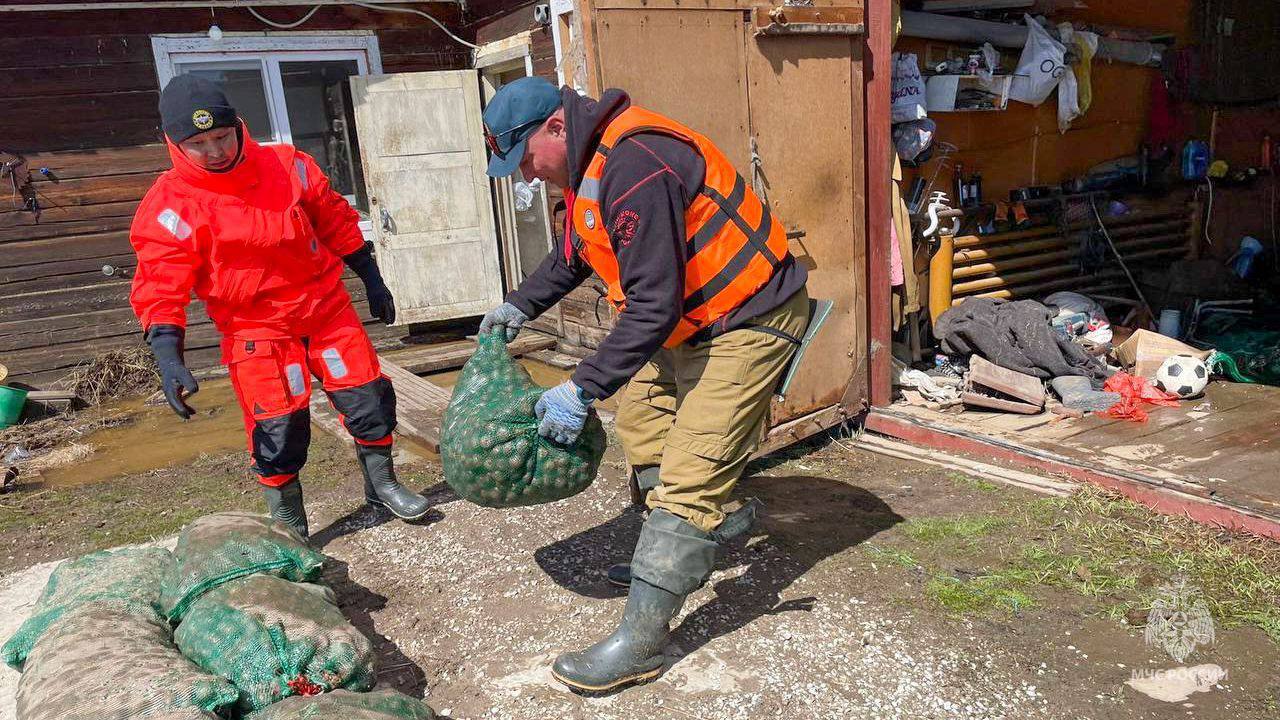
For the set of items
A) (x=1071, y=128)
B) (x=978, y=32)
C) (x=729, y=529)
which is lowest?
(x=729, y=529)

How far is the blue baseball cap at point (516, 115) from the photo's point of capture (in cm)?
249

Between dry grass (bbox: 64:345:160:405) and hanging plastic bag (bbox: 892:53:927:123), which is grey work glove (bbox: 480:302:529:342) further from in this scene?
dry grass (bbox: 64:345:160:405)

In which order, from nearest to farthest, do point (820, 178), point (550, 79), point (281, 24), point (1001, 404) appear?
point (820, 178), point (1001, 404), point (550, 79), point (281, 24)

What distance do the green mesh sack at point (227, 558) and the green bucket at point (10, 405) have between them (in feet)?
14.7

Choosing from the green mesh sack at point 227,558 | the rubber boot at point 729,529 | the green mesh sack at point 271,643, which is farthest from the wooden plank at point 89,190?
the rubber boot at point 729,529

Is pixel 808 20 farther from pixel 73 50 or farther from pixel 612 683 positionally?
pixel 73 50

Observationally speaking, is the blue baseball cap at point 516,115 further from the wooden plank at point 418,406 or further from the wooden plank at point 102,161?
the wooden plank at point 102,161

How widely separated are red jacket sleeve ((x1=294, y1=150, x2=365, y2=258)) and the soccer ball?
15.9ft

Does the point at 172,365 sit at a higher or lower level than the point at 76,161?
lower

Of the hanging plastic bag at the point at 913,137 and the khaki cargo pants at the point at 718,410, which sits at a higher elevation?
the hanging plastic bag at the point at 913,137

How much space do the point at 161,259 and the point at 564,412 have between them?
1.76 m

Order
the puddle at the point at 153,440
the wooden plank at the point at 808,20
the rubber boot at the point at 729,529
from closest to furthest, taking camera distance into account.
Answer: the rubber boot at the point at 729,529
the wooden plank at the point at 808,20
the puddle at the point at 153,440

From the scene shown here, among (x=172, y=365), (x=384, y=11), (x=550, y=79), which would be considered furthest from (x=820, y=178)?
(x=384, y=11)

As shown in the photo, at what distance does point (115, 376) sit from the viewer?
7109 millimetres
